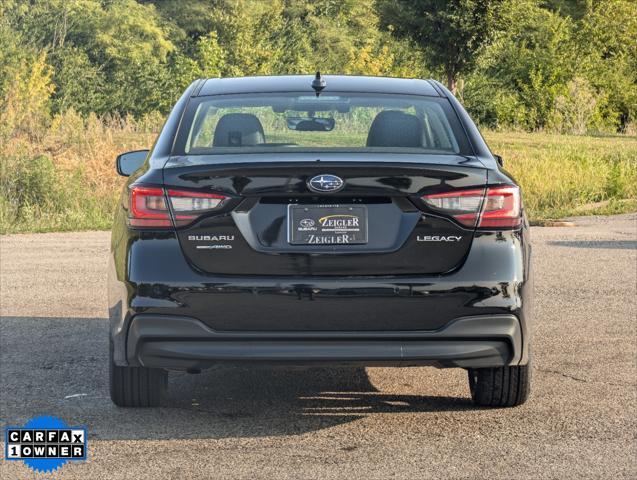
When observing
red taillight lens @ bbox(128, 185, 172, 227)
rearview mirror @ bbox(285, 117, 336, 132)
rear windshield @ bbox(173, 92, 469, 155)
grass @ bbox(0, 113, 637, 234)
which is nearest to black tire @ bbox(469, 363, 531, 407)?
rear windshield @ bbox(173, 92, 469, 155)

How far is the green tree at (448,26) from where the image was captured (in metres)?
41.2

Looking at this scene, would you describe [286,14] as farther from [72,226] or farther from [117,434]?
[117,434]

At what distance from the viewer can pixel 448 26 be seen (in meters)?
41.4

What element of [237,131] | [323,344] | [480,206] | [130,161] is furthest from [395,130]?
[130,161]

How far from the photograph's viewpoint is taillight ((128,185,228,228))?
5.25m

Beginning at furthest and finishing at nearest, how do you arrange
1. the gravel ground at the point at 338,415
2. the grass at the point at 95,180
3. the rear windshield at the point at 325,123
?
the grass at the point at 95,180 < the rear windshield at the point at 325,123 < the gravel ground at the point at 338,415

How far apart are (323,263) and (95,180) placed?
14849mm

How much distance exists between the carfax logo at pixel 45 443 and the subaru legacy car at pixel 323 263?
0.45 m

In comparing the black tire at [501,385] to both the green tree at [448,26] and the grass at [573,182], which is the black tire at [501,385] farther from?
the green tree at [448,26]

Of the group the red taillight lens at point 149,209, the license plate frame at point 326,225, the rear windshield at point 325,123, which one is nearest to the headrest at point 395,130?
the rear windshield at point 325,123

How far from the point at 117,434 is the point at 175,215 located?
1.07 metres

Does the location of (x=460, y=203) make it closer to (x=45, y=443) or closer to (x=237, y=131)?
(x=237, y=131)

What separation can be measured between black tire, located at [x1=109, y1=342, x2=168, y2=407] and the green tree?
3525 cm

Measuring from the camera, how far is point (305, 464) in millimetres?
5121
